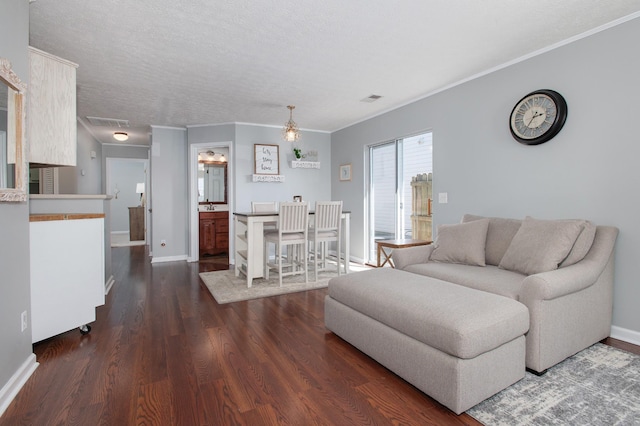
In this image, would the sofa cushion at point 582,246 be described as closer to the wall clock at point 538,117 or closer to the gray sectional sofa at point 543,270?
the gray sectional sofa at point 543,270

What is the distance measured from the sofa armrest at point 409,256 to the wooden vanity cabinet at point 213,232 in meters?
4.07

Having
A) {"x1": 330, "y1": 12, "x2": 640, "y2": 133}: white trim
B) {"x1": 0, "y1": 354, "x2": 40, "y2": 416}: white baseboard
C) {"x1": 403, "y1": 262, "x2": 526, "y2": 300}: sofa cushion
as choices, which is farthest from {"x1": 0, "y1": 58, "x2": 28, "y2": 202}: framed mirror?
{"x1": 330, "y1": 12, "x2": 640, "y2": 133}: white trim

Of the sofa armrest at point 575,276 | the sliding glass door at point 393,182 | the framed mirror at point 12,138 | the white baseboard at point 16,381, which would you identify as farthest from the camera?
the sliding glass door at point 393,182

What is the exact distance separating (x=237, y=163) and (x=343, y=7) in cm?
369

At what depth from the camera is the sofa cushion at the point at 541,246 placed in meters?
2.33

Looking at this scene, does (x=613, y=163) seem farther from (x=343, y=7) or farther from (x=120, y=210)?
(x=120, y=210)

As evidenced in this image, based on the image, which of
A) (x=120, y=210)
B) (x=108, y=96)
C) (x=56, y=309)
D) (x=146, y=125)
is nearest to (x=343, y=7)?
(x=56, y=309)

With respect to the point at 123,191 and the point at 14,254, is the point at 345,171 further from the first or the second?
the point at 123,191

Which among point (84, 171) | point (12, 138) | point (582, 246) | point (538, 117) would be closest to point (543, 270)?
point (582, 246)

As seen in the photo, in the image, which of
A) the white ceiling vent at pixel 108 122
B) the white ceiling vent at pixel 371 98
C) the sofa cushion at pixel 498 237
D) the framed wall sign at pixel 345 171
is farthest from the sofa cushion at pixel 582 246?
the white ceiling vent at pixel 108 122

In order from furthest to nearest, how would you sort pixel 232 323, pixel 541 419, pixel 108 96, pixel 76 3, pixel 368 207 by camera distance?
pixel 368 207
pixel 108 96
pixel 232 323
pixel 76 3
pixel 541 419

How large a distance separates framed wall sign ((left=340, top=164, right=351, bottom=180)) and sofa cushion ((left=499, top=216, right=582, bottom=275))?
11.6ft

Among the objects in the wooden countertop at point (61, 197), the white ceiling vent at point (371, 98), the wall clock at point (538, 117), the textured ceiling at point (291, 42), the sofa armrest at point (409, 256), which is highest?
the white ceiling vent at point (371, 98)

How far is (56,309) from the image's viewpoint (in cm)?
244
